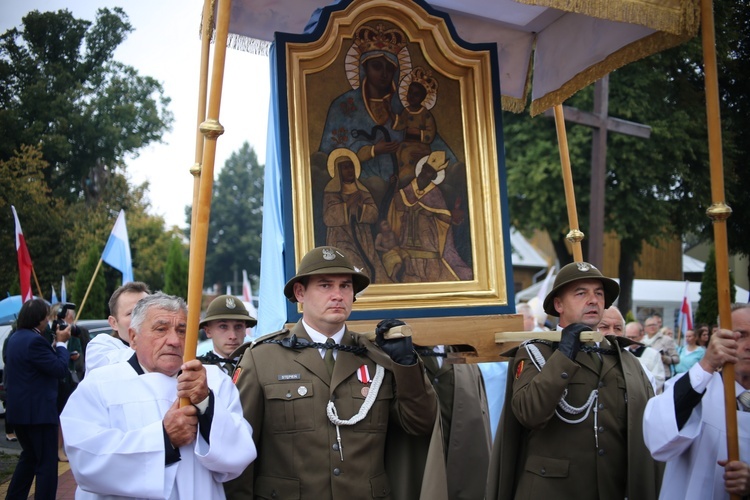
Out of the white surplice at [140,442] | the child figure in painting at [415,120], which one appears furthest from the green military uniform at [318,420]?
the child figure in painting at [415,120]

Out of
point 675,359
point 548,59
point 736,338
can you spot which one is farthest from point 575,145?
point 736,338

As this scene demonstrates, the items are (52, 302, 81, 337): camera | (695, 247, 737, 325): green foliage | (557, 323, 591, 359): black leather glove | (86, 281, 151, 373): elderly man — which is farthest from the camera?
(695, 247, 737, 325): green foliage

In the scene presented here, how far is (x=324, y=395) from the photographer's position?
375 centimetres

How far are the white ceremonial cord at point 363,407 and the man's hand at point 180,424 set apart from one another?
72 cm

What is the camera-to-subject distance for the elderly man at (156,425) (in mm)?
3172

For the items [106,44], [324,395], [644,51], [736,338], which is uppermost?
[106,44]

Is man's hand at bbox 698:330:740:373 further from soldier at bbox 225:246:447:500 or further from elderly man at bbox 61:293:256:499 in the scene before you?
elderly man at bbox 61:293:256:499

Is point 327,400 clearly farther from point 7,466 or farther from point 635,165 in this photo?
point 635,165

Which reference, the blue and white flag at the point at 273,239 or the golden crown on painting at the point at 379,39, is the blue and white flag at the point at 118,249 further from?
the golden crown on painting at the point at 379,39

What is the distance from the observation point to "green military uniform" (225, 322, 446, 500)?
362 centimetres

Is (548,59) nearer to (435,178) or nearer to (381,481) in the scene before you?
(435,178)

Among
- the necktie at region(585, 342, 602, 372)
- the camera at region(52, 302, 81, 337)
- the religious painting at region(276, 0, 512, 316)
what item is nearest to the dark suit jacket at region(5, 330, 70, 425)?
the camera at region(52, 302, 81, 337)

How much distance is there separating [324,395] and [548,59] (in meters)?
3.30

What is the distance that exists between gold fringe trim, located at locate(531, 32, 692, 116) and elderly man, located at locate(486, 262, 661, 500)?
1.41m
